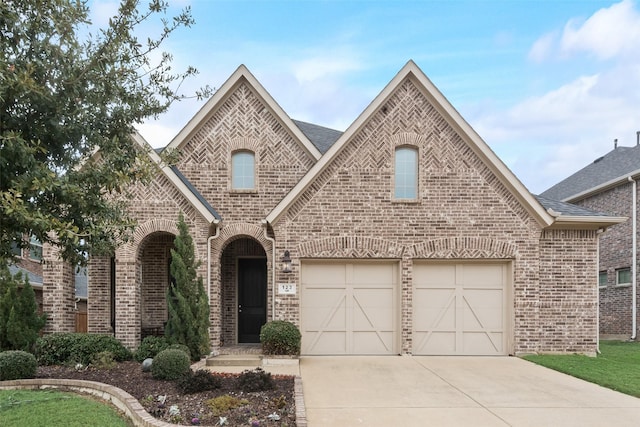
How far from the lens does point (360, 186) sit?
12.6m

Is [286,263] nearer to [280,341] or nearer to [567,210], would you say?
[280,341]

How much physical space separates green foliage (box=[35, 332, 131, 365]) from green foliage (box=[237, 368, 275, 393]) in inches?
170

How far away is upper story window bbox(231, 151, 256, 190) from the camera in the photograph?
45.3 ft

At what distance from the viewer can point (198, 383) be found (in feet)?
26.1

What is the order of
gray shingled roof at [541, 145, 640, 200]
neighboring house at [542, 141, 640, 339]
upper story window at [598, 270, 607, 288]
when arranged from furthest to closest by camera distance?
1. upper story window at [598, 270, 607, 288]
2. gray shingled roof at [541, 145, 640, 200]
3. neighboring house at [542, 141, 640, 339]

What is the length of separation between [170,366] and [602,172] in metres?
21.4

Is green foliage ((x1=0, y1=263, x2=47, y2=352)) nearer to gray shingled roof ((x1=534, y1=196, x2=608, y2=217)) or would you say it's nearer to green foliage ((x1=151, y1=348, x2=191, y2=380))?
green foliage ((x1=151, y1=348, x2=191, y2=380))

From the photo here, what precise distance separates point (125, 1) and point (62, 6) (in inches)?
32.2

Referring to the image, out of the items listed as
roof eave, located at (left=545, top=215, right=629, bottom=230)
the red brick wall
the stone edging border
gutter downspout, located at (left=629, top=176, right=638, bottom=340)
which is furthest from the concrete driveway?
the red brick wall

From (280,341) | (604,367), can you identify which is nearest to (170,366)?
(280,341)

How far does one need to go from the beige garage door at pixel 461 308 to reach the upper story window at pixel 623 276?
33.7 ft

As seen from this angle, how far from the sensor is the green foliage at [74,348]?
1085 centimetres

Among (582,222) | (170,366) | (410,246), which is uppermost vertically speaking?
(582,222)

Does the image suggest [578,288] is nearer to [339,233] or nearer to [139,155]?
[339,233]
